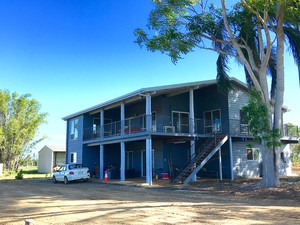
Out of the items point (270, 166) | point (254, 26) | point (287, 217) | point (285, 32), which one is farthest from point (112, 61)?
point (287, 217)

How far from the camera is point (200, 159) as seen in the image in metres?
20.2

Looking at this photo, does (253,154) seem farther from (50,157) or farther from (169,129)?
(50,157)

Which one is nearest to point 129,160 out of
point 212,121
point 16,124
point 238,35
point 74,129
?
point 74,129

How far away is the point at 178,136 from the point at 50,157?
27.9 m

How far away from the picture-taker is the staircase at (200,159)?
19.1 m

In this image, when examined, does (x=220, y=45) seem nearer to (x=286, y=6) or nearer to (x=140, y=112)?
(x=286, y=6)

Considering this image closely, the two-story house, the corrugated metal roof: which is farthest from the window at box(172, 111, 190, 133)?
the corrugated metal roof

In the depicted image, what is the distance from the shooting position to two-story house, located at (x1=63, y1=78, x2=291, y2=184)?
2102 centimetres

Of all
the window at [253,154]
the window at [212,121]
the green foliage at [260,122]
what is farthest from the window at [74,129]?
the green foliage at [260,122]

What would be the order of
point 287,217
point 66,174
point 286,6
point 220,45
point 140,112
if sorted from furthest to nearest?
point 140,112, point 66,174, point 220,45, point 286,6, point 287,217

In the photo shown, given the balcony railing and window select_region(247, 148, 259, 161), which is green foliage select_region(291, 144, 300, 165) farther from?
the balcony railing

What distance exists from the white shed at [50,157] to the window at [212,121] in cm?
2494

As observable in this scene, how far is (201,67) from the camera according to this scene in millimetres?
22875

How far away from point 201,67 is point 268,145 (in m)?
8.71
